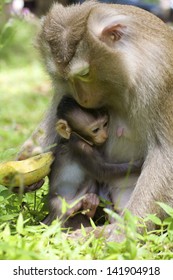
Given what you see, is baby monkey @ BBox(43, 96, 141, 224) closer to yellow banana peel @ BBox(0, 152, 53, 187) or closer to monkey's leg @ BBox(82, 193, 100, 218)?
monkey's leg @ BBox(82, 193, 100, 218)

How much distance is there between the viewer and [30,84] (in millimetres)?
10945

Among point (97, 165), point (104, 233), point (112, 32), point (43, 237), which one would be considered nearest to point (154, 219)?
point (104, 233)

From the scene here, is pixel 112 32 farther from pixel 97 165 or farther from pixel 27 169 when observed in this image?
pixel 27 169

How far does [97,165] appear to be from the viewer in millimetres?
4293

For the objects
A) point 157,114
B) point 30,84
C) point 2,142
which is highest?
point 157,114

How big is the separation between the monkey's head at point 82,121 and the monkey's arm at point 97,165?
0.07 meters

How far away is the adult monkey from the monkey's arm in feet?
0.67

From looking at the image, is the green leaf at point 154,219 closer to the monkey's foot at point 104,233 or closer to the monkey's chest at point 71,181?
the monkey's foot at point 104,233

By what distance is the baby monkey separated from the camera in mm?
4219

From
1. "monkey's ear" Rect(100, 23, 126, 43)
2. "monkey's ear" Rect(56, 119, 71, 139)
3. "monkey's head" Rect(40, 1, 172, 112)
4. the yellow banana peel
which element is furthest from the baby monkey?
"monkey's ear" Rect(100, 23, 126, 43)

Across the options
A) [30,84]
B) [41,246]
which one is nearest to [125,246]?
[41,246]

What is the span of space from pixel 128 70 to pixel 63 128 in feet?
2.07
